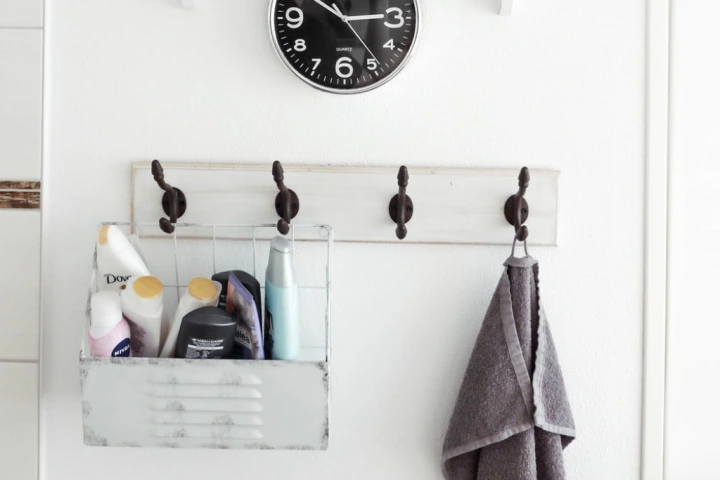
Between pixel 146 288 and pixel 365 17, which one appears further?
pixel 365 17

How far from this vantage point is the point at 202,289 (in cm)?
84

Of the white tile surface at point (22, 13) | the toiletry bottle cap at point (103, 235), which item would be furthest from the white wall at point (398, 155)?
the toiletry bottle cap at point (103, 235)

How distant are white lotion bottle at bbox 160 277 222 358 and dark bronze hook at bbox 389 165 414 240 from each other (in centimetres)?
28

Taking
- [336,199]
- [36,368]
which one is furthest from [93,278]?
[336,199]

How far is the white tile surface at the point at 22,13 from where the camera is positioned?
0.96 metres

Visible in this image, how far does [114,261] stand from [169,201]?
0.40 feet

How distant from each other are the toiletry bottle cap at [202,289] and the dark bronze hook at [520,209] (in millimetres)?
447

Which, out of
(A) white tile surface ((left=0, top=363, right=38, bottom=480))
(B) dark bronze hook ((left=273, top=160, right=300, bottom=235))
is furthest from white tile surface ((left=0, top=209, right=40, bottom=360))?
(B) dark bronze hook ((left=273, top=160, right=300, bottom=235))

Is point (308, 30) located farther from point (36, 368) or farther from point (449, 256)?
point (36, 368)

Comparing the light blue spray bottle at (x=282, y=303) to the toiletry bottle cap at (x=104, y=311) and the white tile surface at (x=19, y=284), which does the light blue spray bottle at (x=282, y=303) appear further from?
the white tile surface at (x=19, y=284)

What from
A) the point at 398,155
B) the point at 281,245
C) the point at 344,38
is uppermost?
the point at 344,38

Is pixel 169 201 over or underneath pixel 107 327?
over

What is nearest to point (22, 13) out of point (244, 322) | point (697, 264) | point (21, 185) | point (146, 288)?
point (21, 185)

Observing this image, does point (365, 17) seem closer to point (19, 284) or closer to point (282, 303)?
point (282, 303)
